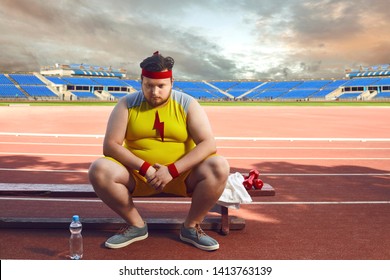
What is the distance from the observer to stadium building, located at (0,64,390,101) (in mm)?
71312

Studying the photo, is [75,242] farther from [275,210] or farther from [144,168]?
[275,210]

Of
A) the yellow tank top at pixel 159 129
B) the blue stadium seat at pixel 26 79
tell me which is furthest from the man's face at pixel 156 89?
the blue stadium seat at pixel 26 79

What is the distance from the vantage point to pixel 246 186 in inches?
170

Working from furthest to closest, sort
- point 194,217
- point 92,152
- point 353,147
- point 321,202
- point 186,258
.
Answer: point 353,147, point 92,152, point 321,202, point 194,217, point 186,258

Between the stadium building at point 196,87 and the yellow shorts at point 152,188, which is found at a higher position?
the stadium building at point 196,87

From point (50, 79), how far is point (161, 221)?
261 feet

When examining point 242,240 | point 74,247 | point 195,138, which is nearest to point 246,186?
point 242,240

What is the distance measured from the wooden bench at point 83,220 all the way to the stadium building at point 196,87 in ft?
204

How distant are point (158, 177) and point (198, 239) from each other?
80 centimetres

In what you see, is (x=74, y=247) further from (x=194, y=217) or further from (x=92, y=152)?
(x=92, y=152)

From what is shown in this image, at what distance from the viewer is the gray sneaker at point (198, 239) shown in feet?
12.7

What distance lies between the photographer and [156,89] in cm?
367

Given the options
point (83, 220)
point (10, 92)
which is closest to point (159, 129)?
point (83, 220)

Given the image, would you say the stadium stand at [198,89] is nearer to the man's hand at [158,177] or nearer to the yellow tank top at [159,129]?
the yellow tank top at [159,129]
